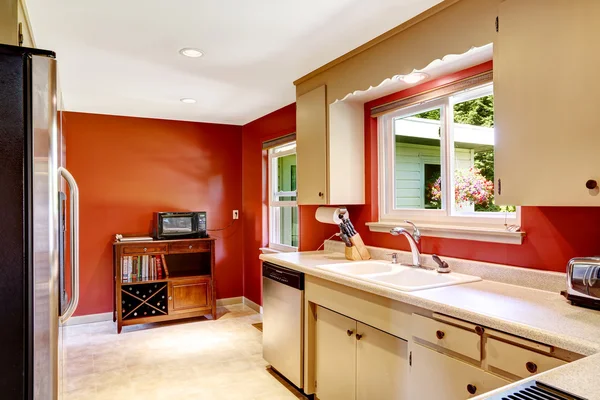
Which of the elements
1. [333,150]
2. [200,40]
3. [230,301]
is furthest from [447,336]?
[230,301]

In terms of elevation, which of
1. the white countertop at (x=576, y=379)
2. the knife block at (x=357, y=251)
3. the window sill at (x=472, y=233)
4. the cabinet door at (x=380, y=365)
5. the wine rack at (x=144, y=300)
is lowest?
the wine rack at (x=144, y=300)

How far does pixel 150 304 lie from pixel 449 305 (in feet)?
11.0

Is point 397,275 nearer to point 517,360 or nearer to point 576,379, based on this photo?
point 517,360

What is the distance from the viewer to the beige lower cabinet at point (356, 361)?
6.21ft

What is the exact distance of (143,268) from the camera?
161 inches

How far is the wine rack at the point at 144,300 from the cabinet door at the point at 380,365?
104 inches

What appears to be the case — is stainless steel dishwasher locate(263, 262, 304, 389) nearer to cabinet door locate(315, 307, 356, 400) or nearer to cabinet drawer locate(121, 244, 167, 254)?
cabinet door locate(315, 307, 356, 400)

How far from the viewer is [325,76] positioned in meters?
2.85

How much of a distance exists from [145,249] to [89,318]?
3.28 feet

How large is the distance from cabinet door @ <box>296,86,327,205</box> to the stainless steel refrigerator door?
1.90 m

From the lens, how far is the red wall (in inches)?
166

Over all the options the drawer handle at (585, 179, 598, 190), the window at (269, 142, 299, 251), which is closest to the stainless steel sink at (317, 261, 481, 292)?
the drawer handle at (585, 179, 598, 190)

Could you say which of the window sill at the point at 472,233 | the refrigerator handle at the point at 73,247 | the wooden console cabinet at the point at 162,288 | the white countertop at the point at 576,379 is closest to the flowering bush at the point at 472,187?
the window sill at the point at 472,233

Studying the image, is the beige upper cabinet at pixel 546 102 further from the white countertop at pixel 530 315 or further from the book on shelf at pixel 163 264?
the book on shelf at pixel 163 264
